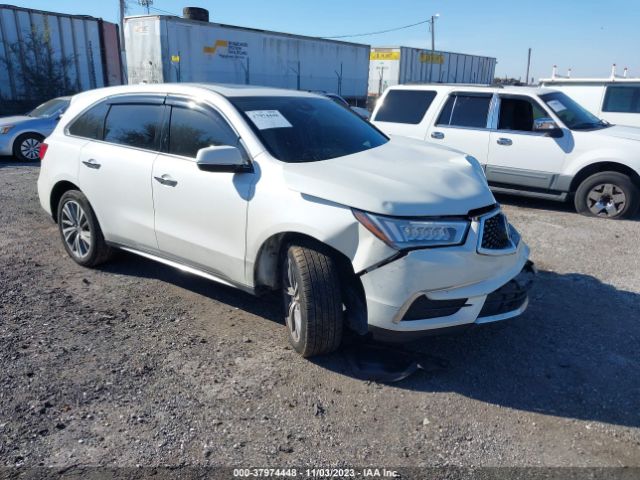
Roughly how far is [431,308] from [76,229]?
3571 mm

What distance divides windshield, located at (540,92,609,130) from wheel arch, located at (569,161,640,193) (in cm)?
58

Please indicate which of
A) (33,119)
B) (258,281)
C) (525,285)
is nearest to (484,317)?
(525,285)

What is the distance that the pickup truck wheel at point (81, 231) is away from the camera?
4691 millimetres

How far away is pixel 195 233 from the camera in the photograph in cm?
381

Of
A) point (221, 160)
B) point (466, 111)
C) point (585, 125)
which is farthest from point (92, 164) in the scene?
point (585, 125)

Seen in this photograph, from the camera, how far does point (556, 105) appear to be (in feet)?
23.9

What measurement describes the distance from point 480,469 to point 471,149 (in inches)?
233

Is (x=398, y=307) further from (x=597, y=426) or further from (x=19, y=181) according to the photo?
(x=19, y=181)

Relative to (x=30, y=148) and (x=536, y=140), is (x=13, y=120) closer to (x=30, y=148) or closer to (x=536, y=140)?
(x=30, y=148)

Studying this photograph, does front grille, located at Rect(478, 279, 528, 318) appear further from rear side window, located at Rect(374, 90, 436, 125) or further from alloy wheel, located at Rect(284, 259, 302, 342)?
rear side window, located at Rect(374, 90, 436, 125)

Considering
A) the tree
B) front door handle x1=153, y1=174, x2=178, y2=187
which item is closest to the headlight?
front door handle x1=153, y1=174, x2=178, y2=187

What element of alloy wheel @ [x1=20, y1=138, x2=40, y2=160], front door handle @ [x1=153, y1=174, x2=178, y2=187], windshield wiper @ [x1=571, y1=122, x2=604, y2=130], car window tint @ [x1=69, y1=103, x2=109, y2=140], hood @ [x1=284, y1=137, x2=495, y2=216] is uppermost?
car window tint @ [x1=69, y1=103, x2=109, y2=140]

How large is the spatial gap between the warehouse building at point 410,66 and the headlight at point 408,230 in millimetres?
24750

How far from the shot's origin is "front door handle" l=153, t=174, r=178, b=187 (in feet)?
12.7
